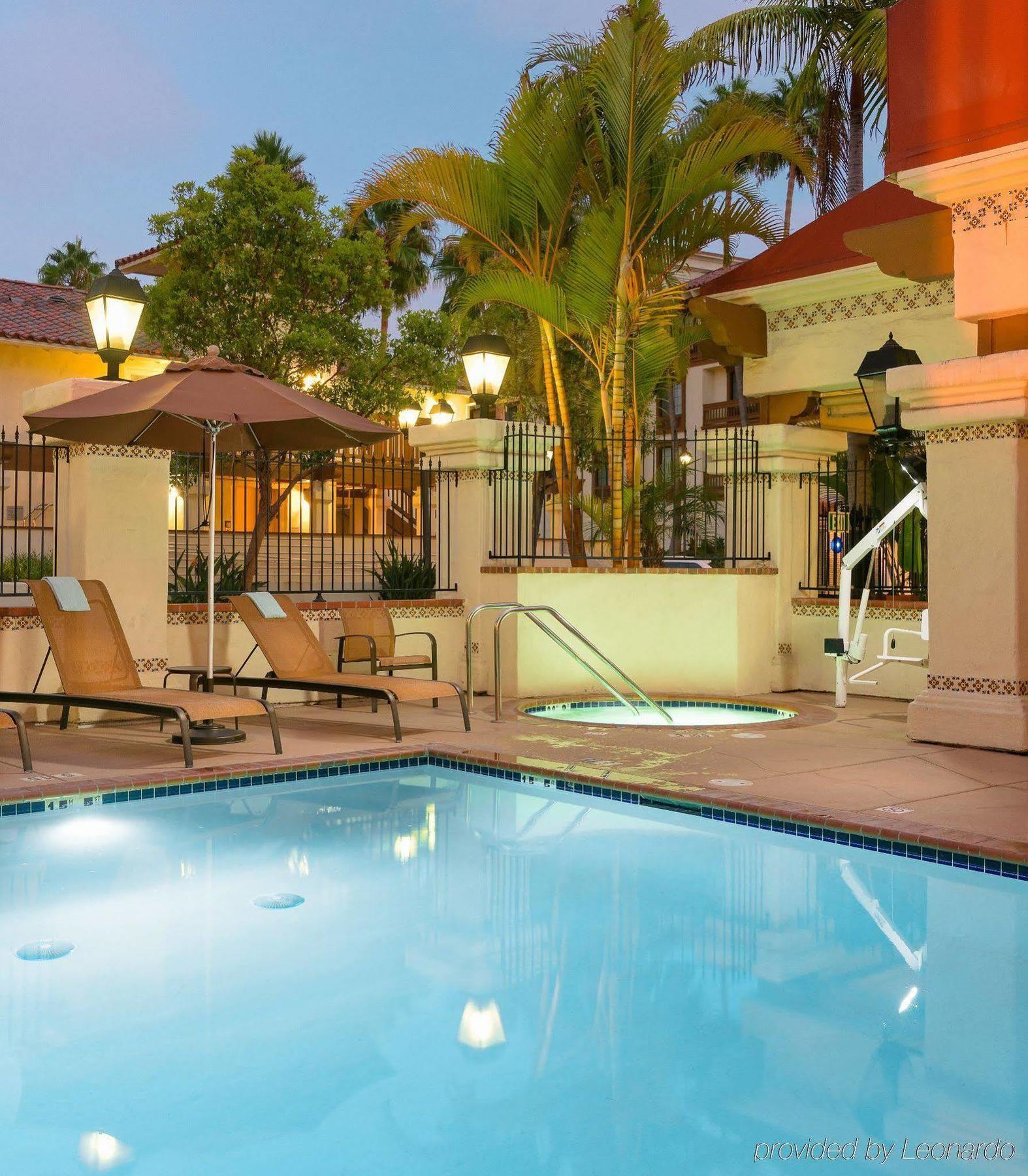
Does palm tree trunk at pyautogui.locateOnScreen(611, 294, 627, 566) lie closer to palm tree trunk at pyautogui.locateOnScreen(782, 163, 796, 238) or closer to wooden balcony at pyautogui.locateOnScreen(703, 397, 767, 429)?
palm tree trunk at pyautogui.locateOnScreen(782, 163, 796, 238)

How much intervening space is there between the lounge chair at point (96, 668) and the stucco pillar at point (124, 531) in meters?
0.76

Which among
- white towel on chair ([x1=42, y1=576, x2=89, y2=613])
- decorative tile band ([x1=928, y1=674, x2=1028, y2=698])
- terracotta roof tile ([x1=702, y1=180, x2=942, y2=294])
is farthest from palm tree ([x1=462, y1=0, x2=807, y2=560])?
white towel on chair ([x1=42, y1=576, x2=89, y2=613])

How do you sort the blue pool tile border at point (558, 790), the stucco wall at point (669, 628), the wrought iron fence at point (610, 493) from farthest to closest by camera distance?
the wrought iron fence at point (610, 493), the stucco wall at point (669, 628), the blue pool tile border at point (558, 790)

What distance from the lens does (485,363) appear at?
11.7 metres

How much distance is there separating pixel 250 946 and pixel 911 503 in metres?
7.45

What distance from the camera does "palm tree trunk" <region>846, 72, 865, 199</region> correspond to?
20953 millimetres

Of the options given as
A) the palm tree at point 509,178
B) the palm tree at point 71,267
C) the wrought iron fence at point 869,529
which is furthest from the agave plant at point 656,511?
the palm tree at point 71,267

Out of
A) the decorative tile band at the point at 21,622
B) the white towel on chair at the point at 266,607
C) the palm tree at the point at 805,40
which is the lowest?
the decorative tile band at the point at 21,622

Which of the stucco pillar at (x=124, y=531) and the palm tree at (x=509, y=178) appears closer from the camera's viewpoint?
the stucco pillar at (x=124, y=531)

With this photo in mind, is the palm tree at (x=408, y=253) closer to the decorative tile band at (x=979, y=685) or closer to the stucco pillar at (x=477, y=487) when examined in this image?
the stucco pillar at (x=477, y=487)

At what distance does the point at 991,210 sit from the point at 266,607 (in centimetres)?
610

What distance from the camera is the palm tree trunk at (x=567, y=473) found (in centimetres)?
1315

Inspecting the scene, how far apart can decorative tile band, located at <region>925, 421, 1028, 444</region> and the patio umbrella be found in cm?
403

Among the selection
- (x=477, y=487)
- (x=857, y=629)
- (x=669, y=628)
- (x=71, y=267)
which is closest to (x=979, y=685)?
(x=857, y=629)
